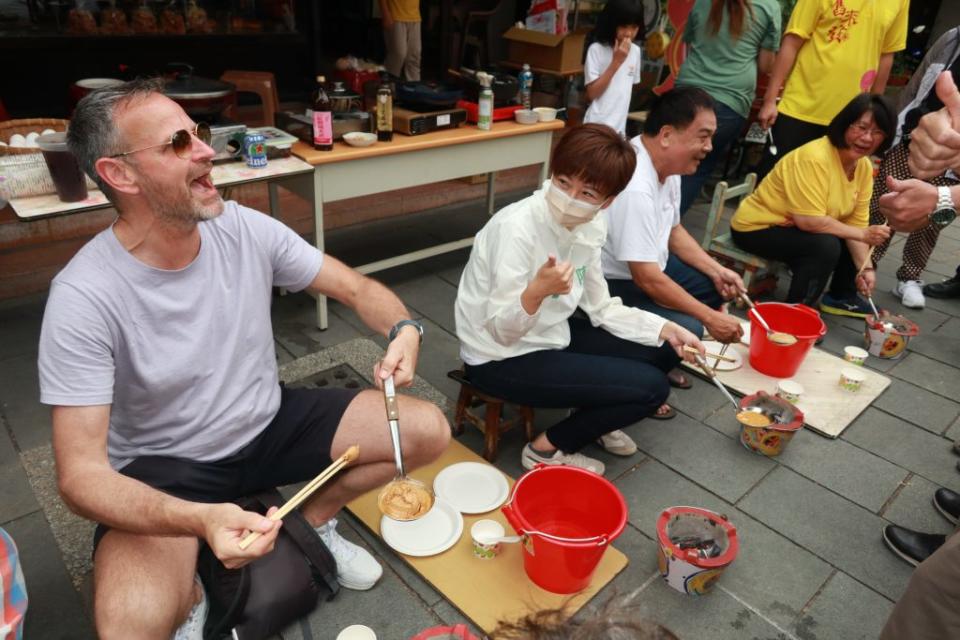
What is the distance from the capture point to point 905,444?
3111 millimetres

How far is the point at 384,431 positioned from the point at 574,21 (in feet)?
20.6

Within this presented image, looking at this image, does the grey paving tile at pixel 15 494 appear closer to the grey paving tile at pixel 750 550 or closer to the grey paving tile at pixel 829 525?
the grey paving tile at pixel 750 550

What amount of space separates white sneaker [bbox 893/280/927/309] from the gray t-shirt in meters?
4.26

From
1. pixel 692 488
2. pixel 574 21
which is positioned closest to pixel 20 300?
pixel 692 488

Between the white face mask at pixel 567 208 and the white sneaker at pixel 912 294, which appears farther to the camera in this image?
the white sneaker at pixel 912 294

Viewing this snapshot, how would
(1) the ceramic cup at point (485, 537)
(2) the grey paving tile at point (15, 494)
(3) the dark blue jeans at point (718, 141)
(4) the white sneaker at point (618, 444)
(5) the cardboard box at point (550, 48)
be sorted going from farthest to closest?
1. (5) the cardboard box at point (550, 48)
2. (3) the dark blue jeans at point (718, 141)
3. (4) the white sneaker at point (618, 444)
4. (2) the grey paving tile at point (15, 494)
5. (1) the ceramic cup at point (485, 537)

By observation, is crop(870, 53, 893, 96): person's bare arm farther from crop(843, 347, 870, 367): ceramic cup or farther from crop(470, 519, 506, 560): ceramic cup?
crop(470, 519, 506, 560): ceramic cup

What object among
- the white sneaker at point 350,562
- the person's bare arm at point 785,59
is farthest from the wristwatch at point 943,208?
the white sneaker at point 350,562

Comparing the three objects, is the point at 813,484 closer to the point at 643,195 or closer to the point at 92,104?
the point at 643,195

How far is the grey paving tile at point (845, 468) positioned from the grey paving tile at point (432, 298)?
1905 mm

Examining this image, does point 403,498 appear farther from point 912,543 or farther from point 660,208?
point 912,543

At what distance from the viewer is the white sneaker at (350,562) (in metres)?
2.15

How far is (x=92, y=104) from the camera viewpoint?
1.67m

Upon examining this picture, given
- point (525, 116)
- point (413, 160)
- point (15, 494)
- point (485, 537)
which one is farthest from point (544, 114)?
point (15, 494)
